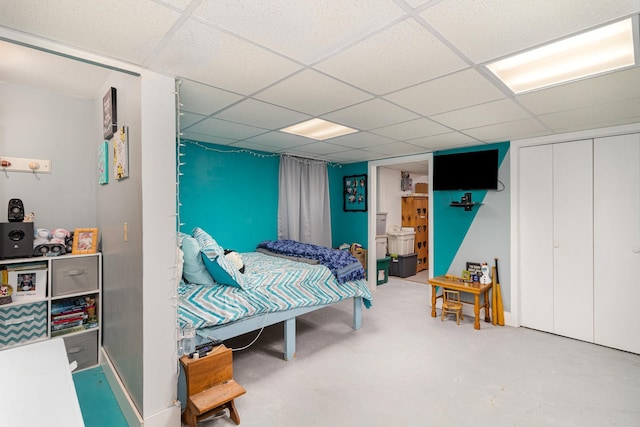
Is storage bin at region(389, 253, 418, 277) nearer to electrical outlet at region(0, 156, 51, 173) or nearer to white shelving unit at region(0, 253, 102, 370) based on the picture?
white shelving unit at region(0, 253, 102, 370)

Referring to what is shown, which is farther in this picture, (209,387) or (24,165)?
(24,165)

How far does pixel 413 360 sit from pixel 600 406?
1.31m

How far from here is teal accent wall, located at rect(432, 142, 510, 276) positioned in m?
4.18

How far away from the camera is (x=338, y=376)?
2611 mm

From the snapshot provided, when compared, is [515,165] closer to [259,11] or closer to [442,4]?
[442,4]

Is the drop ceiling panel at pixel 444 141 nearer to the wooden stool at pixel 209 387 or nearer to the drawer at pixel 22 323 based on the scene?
the wooden stool at pixel 209 387

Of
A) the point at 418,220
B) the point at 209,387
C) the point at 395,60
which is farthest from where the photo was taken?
the point at 418,220

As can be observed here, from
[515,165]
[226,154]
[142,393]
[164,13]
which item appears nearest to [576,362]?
[515,165]

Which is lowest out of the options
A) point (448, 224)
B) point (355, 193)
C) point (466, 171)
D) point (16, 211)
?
point (448, 224)

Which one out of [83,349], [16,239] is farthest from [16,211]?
[83,349]

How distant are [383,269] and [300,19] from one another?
497 cm

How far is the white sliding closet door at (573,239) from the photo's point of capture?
3336mm

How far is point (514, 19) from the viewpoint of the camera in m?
1.40

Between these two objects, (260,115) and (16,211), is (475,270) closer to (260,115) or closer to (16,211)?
(260,115)
